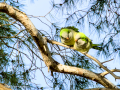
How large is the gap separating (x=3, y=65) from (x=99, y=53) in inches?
37.2

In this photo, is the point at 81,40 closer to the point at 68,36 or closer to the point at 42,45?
the point at 68,36

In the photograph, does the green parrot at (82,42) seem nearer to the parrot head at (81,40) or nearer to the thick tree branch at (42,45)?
the parrot head at (81,40)

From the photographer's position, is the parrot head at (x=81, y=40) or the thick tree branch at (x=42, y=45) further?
the parrot head at (x=81, y=40)

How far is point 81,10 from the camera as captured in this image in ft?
4.32

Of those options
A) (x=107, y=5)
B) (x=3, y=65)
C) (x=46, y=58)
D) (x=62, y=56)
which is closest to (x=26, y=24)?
(x=46, y=58)

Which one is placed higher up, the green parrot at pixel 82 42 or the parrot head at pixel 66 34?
the parrot head at pixel 66 34

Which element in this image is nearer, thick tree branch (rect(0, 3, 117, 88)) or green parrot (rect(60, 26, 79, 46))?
thick tree branch (rect(0, 3, 117, 88))

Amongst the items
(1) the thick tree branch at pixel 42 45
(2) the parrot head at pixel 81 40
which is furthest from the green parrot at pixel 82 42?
(1) the thick tree branch at pixel 42 45

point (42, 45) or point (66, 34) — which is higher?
point (66, 34)

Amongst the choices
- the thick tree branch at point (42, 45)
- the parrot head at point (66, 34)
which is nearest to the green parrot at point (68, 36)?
the parrot head at point (66, 34)

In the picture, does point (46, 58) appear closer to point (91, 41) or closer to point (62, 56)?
point (62, 56)

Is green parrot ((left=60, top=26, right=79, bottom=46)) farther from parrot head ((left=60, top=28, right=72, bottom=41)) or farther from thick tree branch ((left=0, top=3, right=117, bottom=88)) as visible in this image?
thick tree branch ((left=0, top=3, right=117, bottom=88))

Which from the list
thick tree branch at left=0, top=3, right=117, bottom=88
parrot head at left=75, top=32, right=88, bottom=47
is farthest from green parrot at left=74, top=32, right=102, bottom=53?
thick tree branch at left=0, top=3, right=117, bottom=88

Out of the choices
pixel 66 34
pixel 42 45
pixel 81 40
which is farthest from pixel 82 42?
pixel 42 45
